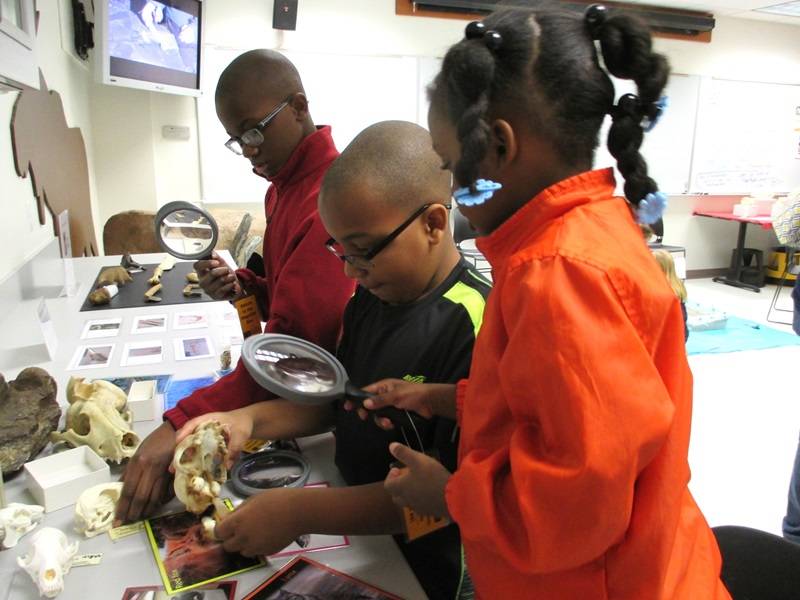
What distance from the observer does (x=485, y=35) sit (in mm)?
705

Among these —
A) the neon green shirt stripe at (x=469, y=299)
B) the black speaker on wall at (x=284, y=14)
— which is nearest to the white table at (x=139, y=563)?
the neon green shirt stripe at (x=469, y=299)

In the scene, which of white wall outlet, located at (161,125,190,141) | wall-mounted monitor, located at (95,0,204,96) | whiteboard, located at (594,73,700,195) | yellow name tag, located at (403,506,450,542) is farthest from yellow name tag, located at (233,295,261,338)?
whiteboard, located at (594,73,700,195)

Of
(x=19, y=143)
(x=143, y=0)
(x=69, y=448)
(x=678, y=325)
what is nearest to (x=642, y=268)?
(x=678, y=325)

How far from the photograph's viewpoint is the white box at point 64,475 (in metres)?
1.01

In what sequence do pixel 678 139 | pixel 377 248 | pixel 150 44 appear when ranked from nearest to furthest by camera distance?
pixel 377 248, pixel 150 44, pixel 678 139

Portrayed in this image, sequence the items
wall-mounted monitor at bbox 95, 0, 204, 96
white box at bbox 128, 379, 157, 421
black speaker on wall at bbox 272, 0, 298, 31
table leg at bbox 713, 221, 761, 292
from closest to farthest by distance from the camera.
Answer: white box at bbox 128, 379, 157, 421 → wall-mounted monitor at bbox 95, 0, 204, 96 → black speaker on wall at bbox 272, 0, 298, 31 → table leg at bbox 713, 221, 761, 292

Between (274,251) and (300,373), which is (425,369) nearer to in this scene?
(300,373)

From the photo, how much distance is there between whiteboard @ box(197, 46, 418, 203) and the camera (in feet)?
17.2

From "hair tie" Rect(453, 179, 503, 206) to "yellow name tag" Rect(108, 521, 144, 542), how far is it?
76cm

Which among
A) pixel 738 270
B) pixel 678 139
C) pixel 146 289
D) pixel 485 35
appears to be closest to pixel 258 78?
pixel 485 35

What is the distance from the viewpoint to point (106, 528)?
96 centimetres

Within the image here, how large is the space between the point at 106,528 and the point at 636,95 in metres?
1.04

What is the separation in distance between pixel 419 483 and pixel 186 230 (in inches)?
47.9

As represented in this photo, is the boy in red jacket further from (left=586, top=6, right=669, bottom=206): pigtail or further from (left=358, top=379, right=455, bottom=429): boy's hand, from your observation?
(left=586, top=6, right=669, bottom=206): pigtail
